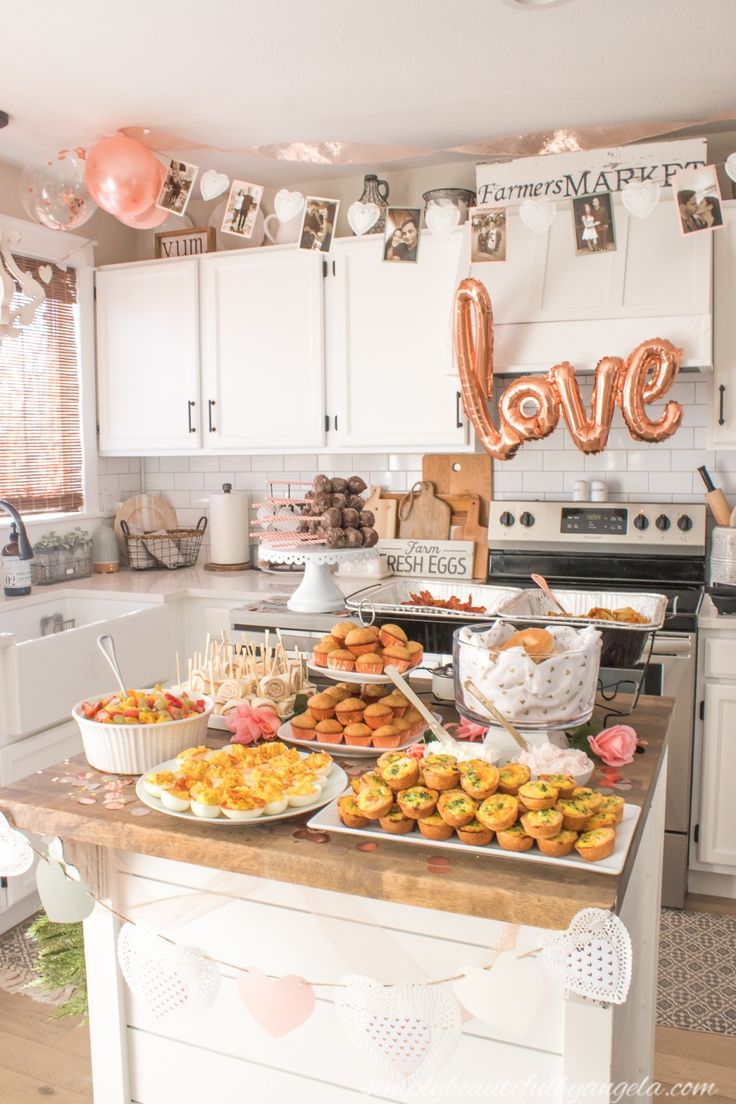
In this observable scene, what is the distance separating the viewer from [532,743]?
149cm

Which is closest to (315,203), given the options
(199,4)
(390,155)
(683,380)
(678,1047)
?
(390,155)

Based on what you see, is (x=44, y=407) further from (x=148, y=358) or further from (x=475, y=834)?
(x=475, y=834)

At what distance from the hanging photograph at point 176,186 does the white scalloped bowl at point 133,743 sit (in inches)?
74.0

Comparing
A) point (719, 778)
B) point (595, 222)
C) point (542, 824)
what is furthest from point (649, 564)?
point (542, 824)

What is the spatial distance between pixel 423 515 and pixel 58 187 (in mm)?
1775

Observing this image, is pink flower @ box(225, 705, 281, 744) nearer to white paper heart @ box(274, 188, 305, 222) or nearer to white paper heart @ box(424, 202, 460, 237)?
white paper heart @ box(274, 188, 305, 222)

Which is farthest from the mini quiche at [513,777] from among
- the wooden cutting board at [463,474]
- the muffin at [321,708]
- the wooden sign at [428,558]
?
the wooden cutting board at [463,474]

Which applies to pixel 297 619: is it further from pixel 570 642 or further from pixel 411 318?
pixel 570 642

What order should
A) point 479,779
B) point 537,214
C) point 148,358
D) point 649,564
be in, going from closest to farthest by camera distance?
1. point 479,779
2. point 537,214
3. point 649,564
4. point 148,358

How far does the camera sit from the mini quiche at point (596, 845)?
116 centimetres

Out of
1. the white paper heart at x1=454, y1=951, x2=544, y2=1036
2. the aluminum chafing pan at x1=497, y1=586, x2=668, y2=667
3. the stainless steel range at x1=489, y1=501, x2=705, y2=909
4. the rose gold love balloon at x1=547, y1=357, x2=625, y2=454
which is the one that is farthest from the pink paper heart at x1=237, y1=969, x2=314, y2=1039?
the rose gold love balloon at x1=547, y1=357, x2=625, y2=454

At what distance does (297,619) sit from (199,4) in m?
1.77

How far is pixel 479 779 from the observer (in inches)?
50.1

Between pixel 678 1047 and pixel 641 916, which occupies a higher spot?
pixel 641 916
